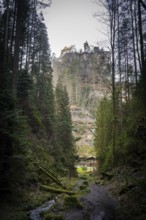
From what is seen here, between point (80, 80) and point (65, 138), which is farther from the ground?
point (80, 80)

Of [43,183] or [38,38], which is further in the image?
[38,38]

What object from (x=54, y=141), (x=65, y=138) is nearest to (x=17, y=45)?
(x=54, y=141)

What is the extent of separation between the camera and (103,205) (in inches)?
412

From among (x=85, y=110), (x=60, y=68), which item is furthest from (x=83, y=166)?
(x=60, y=68)

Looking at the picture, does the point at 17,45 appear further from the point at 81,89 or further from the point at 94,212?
the point at 81,89

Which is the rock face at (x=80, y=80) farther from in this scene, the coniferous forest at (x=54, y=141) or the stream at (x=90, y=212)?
the stream at (x=90, y=212)

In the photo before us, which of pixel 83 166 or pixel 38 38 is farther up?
pixel 38 38

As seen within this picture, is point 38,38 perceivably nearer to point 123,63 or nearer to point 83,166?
point 123,63

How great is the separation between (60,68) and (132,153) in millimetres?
81532

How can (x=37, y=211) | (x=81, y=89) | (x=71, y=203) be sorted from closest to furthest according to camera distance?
1. (x=37, y=211)
2. (x=71, y=203)
3. (x=81, y=89)

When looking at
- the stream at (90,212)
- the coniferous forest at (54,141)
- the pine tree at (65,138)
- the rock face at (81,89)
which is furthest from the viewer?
the rock face at (81,89)

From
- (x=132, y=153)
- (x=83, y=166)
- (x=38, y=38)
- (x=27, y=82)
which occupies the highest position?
(x=38, y=38)

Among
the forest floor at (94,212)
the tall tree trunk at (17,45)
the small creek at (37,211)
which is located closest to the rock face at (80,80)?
the tall tree trunk at (17,45)

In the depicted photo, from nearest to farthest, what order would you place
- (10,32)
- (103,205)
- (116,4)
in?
(103,205) → (116,4) → (10,32)
